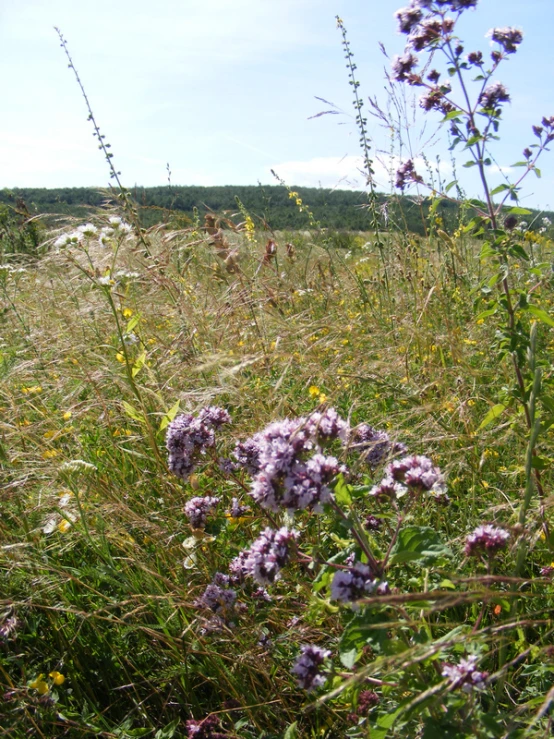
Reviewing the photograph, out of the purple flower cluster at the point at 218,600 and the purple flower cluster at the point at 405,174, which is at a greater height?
the purple flower cluster at the point at 405,174

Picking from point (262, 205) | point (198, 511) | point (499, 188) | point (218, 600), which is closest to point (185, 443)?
point (198, 511)

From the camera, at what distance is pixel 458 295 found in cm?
377

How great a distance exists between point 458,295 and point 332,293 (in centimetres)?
109

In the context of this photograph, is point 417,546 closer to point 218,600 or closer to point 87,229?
point 218,600

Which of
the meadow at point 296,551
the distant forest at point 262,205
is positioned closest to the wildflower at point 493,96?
the meadow at point 296,551

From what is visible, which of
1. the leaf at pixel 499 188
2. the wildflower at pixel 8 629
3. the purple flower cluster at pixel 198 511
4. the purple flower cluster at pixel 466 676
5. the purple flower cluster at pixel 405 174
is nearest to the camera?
the purple flower cluster at pixel 466 676

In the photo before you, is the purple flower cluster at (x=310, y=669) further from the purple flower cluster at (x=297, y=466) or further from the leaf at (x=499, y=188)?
the leaf at (x=499, y=188)

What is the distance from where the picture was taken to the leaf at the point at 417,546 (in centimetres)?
119

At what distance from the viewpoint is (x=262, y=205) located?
37.8 feet

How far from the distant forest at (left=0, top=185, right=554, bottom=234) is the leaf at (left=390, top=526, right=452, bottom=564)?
2.90m

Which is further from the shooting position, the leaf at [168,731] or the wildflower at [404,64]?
the wildflower at [404,64]

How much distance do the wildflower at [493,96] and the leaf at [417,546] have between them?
6.45 feet

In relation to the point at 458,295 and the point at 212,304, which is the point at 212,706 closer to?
the point at 212,304

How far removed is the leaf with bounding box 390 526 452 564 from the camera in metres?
1.19
